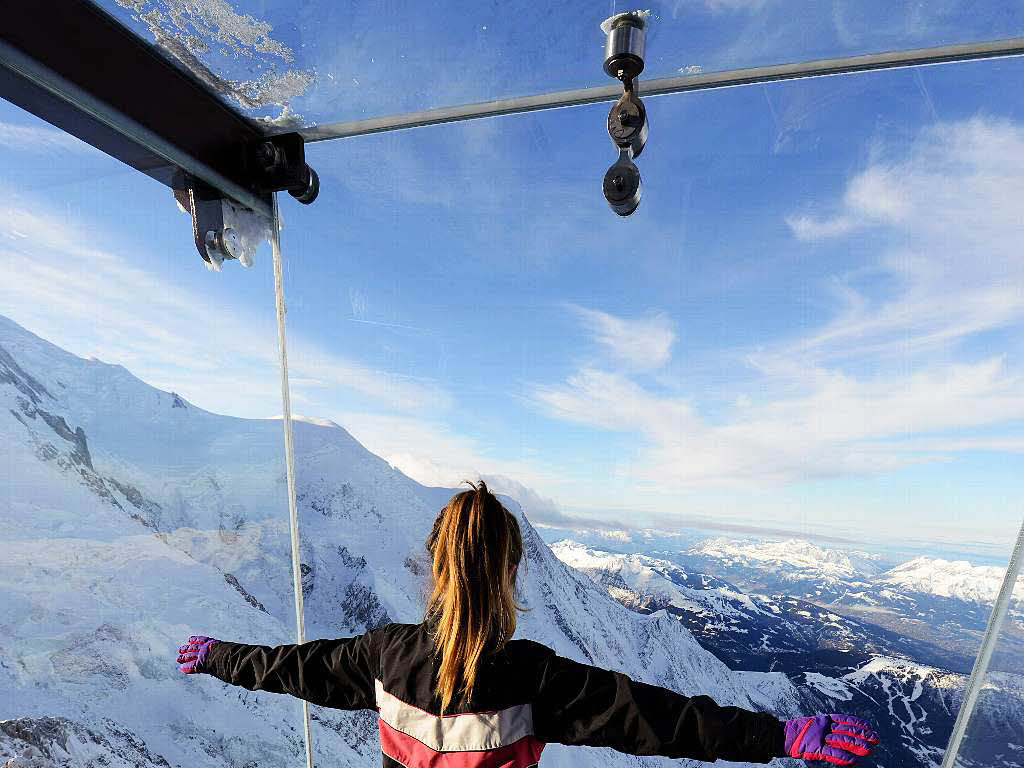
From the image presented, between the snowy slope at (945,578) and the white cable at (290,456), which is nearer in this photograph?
the white cable at (290,456)

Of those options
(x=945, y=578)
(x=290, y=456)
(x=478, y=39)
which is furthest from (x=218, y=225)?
(x=945, y=578)

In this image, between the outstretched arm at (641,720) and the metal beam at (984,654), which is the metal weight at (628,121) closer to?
the outstretched arm at (641,720)

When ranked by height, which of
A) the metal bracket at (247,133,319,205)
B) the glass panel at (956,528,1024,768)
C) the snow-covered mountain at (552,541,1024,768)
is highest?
the metal bracket at (247,133,319,205)

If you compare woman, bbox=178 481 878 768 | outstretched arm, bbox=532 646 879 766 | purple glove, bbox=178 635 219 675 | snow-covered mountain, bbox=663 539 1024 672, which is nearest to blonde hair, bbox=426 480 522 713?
woman, bbox=178 481 878 768

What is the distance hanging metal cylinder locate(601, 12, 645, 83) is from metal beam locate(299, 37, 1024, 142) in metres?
0.19

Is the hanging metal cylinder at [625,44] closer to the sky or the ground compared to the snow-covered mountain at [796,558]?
closer to the sky

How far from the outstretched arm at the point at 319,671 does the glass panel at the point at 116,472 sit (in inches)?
42.6

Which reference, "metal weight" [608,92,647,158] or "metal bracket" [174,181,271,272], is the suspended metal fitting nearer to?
"metal weight" [608,92,647,158]

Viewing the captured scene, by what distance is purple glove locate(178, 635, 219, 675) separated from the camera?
48.1 inches

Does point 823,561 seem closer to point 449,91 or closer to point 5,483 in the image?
point 449,91

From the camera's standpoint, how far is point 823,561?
169 inches

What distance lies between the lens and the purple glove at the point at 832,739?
843mm

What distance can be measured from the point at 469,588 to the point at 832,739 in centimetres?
59

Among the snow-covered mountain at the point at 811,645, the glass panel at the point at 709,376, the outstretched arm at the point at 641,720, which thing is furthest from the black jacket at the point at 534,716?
the snow-covered mountain at the point at 811,645
